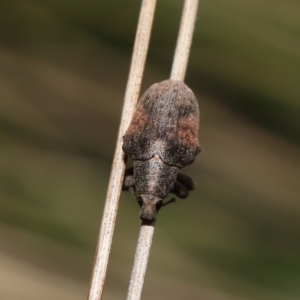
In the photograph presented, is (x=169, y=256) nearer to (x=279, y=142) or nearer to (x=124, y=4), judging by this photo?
(x=279, y=142)

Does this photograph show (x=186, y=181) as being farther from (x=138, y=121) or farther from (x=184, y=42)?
(x=184, y=42)

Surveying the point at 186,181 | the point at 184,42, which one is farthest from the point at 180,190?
the point at 184,42

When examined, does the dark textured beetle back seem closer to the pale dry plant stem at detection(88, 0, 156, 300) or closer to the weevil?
the weevil

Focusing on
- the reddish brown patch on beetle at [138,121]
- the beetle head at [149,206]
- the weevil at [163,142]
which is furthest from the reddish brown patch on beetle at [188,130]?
the beetle head at [149,206]

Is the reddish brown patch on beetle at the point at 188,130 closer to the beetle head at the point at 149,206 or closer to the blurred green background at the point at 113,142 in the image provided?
the beetle head at the point at 149,206

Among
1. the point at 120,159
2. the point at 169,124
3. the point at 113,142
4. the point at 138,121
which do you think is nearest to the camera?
the point at 120,159

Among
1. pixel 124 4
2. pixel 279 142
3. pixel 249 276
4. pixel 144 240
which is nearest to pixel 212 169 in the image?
pixel 279 142
